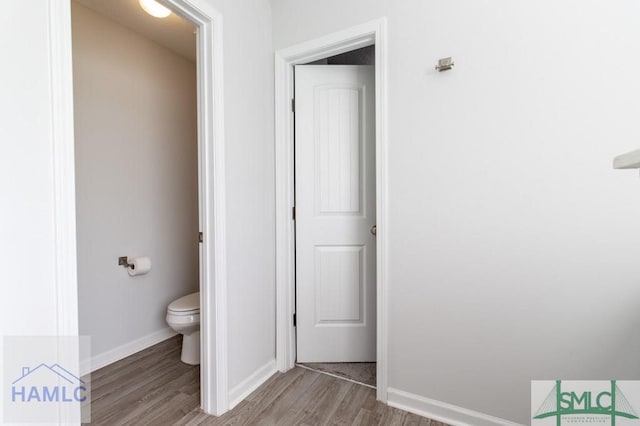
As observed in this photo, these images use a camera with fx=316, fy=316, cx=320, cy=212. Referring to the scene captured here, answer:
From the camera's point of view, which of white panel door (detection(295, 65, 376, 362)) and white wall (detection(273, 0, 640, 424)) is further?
white panel door (detection(295, 65, 376, 362))

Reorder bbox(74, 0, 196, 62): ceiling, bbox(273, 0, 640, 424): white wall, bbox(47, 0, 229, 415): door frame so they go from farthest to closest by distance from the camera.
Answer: bbox(74, 0, 196, 62): ceiling → bbox(47, 0, 229, 415): door frame → bbox(273, 0, 640, 424): white wall

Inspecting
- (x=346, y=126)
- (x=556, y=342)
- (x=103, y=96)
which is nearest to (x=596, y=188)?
(x=556, y=342)

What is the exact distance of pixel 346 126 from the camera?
2.11 metres

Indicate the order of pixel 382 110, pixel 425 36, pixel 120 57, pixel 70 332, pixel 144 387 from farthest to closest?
1. pixel 120 57
2. pixel 144 387
3. pixel 382 110
4. pixel 425 36
5. pixel 70 332

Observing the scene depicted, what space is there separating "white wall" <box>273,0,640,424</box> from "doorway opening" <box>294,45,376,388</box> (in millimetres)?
402

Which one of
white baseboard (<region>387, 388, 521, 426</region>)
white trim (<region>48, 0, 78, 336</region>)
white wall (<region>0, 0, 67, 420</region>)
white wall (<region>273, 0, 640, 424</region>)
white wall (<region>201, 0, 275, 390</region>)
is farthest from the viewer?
white wall (<region>201, 0, 275, 390</region>)

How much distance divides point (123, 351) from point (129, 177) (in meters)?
1.29

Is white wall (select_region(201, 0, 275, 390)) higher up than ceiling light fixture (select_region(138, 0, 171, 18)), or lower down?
lower down

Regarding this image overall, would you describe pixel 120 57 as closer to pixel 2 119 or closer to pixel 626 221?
pixel 2 119

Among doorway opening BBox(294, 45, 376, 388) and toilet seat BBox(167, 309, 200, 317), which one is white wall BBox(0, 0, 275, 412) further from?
toilet seat BBox(167, 309, 200, 317)

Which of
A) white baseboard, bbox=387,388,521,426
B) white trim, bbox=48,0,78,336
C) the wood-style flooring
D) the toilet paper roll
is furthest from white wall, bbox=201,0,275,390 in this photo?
the toilet paper roll

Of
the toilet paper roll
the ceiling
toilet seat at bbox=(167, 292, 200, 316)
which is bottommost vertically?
toilet seat at bbox=(167, 292, 200, 316)

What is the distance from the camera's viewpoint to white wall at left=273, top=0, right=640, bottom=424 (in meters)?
1.26

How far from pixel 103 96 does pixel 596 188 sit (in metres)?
2.89
